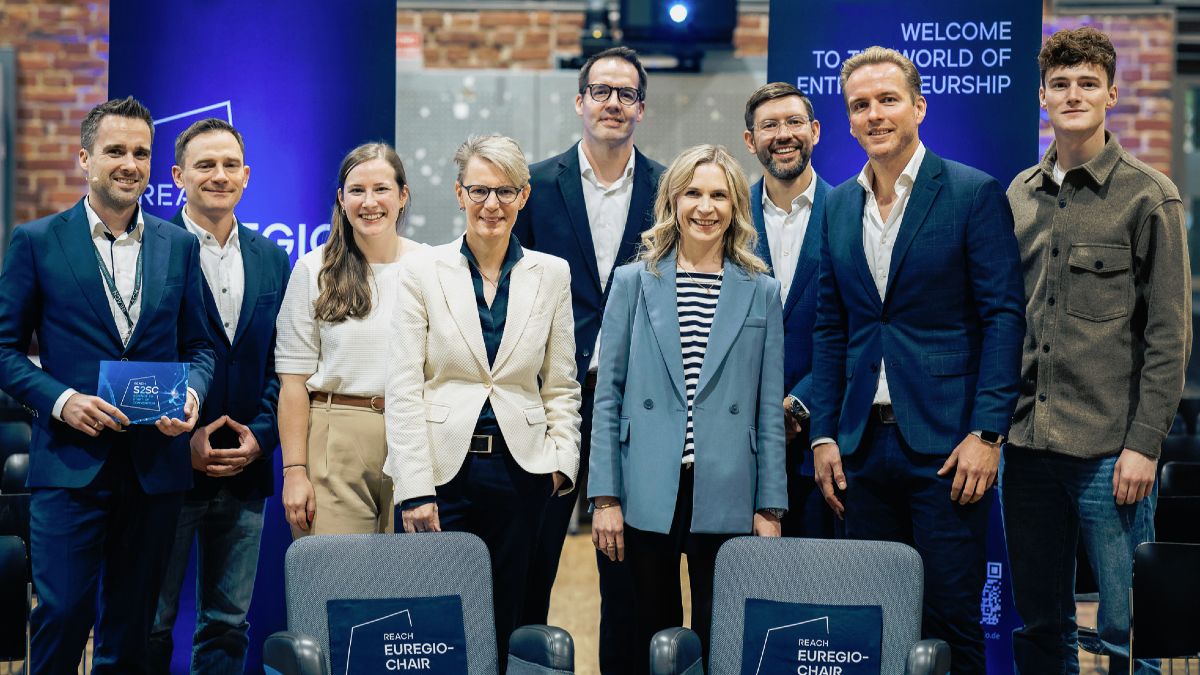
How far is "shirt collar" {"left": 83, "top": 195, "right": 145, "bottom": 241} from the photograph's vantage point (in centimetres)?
339

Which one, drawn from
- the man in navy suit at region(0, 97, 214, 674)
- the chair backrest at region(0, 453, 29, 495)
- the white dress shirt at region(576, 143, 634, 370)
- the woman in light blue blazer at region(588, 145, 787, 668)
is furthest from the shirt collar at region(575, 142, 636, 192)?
the chair backrest at region(0, 453, 29, 495)

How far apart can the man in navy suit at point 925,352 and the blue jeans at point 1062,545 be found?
0.34 m

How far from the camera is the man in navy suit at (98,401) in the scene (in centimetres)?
326

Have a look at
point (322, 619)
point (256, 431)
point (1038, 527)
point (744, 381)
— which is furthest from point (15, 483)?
point (1038, 527)

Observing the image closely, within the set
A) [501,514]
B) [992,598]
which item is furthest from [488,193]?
[992,598]

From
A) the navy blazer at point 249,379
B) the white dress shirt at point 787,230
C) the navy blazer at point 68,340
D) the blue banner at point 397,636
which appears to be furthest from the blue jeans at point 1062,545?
the navy blazer at point 68,340

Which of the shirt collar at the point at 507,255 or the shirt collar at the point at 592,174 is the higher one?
the shirt collar at the point at 592,174

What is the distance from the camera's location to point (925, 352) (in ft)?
10.6

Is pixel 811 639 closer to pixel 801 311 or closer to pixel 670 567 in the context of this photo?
pixel 670 567

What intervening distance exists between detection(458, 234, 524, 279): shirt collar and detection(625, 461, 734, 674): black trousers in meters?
0.76

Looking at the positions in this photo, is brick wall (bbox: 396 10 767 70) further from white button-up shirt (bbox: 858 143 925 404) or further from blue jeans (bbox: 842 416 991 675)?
blue jeans (bbox: 842 416 991 675)

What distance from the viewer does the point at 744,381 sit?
10.3 ft

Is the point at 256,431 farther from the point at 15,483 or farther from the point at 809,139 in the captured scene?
the point at 809,139

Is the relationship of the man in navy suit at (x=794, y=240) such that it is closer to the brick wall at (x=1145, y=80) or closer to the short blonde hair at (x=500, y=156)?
the short blonde hair at (x=500, y=156)
